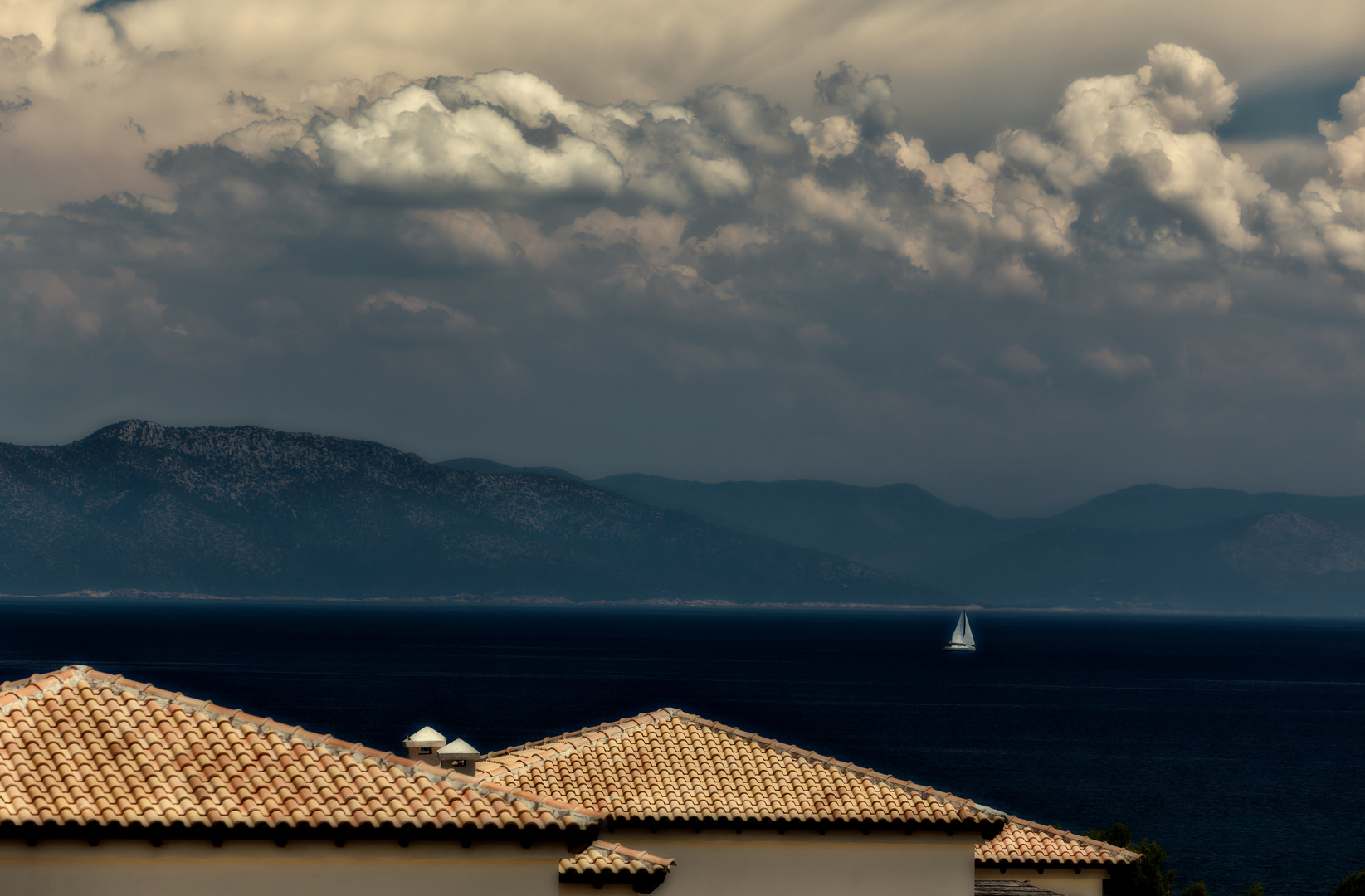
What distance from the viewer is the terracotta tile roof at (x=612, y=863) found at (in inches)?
770

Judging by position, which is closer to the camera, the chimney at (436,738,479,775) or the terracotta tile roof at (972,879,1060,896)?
the chimney at (436,738,479,775)

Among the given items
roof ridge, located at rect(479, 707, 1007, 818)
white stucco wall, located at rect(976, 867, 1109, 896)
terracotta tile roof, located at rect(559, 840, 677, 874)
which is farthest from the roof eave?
white stucco wall, located at rect(976, 867, 1109, 896)

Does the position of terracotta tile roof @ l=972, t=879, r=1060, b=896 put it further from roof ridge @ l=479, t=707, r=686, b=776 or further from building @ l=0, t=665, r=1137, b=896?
roof ridge @ l=479, t=707, r=686, b=776

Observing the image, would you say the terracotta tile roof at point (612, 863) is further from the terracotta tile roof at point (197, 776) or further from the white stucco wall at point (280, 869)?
the terracotta tile roof at point (197, 776)

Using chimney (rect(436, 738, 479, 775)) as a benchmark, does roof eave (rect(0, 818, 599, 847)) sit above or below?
below

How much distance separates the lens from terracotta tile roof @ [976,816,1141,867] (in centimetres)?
2822

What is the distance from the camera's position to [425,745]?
20.2 meters

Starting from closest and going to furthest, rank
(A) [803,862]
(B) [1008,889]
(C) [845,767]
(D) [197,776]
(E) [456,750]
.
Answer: (D) [197,776] → (E) [456,750] → (A) [803,862] → (C) [845,767] → (B) [1008,889]

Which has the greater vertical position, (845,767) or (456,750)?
(456,750)

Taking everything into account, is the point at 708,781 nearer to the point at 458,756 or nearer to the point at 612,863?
the point at 612,863

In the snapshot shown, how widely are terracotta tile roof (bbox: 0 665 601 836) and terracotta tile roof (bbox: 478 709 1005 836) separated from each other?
19.4 ft

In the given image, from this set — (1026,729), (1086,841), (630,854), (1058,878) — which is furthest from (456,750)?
(1026,729)

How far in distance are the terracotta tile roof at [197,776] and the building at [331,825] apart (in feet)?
0.07

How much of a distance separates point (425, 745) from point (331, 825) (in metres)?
3.99
